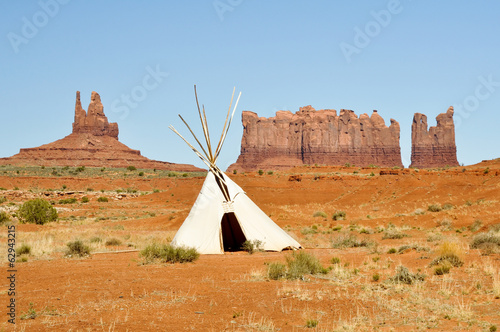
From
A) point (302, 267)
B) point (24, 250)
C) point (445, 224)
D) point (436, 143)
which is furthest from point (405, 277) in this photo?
point (436, 143)

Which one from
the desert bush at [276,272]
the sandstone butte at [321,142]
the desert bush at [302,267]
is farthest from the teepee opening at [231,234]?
the sandstone butte at [321,142]

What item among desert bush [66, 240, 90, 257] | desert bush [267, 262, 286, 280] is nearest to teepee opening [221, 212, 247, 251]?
desert bush [66, 240, 90, 257]

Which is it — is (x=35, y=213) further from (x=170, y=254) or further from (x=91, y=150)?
(x=91, y=150)

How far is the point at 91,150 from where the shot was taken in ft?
372

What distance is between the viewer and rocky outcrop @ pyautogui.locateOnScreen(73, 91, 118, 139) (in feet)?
411

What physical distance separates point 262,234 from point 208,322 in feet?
26.9

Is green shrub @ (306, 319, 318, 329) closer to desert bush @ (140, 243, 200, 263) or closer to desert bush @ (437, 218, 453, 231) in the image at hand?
desert bush @ (140, 243, 200, 263)

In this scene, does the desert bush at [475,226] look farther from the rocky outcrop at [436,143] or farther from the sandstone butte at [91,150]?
the rocky outcrop at [436,143]

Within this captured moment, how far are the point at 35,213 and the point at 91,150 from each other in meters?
89.7

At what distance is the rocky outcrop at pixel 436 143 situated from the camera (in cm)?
12712

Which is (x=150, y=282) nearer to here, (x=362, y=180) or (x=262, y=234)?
(x=262, y=234)

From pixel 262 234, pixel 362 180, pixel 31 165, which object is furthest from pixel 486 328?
pixel 31 165

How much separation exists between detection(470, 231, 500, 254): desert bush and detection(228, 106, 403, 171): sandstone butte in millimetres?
113323

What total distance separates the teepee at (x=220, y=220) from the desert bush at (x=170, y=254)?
1.21 metres
